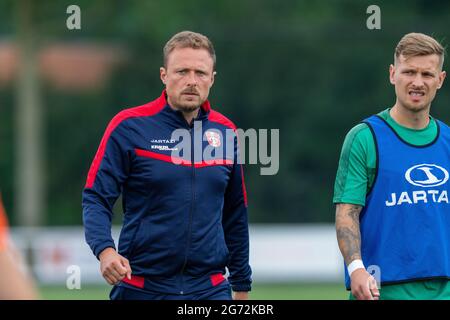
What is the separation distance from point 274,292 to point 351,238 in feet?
38.1

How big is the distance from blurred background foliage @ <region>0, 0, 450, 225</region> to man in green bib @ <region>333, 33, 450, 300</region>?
18309 mm

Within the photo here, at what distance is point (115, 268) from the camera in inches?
230

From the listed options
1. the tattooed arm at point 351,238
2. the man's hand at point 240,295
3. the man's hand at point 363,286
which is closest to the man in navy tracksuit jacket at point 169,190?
the man's hand at point 240,295

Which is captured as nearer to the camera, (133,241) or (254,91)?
(133,241)

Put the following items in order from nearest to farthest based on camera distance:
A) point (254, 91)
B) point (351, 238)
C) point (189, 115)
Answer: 1. point (351, 238)
2. point (189, 115)
3. point (254, 91)

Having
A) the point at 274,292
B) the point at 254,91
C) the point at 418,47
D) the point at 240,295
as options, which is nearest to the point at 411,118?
the point at 418,47

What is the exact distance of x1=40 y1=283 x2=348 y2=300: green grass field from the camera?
16000 millimetres

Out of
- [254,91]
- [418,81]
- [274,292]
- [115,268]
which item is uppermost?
[254,91]

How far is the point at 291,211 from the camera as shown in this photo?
981 inches

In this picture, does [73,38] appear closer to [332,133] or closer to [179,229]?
[332,133]

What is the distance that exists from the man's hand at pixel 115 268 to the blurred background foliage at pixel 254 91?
18622mm

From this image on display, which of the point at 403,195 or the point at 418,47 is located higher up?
the point at 418,47

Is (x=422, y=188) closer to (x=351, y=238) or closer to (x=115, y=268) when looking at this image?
(x=351, y=238)

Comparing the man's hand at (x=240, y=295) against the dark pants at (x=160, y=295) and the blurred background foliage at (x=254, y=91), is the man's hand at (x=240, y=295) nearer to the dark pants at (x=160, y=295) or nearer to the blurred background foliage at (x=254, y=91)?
the dark pants at (x=160, y=295)
